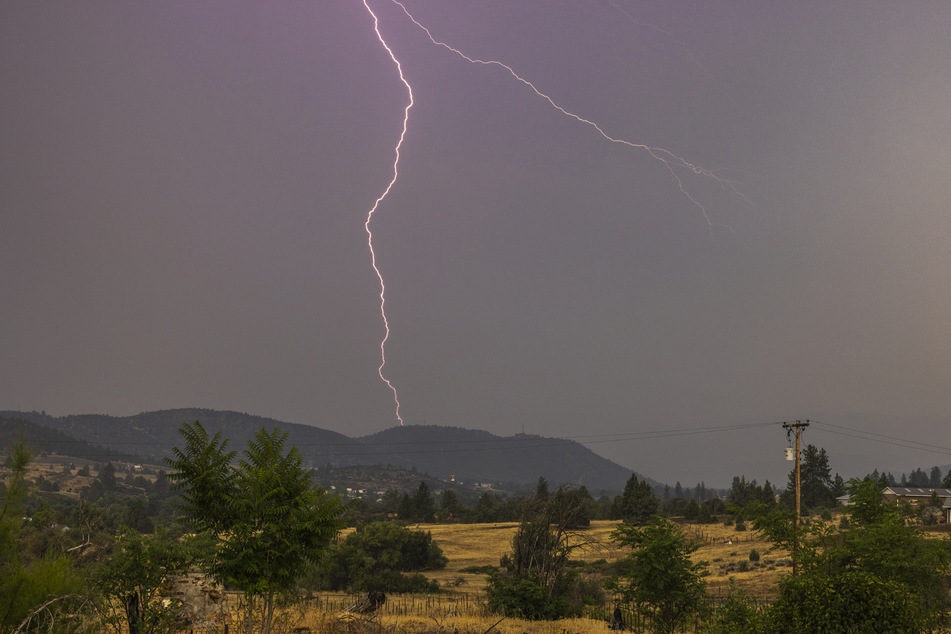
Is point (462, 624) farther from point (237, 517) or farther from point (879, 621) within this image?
point (879, 621)

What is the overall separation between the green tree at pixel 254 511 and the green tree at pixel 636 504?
70486 millimetres

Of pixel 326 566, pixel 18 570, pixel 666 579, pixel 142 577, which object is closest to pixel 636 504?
pixel 666 579

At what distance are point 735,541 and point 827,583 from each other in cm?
5651

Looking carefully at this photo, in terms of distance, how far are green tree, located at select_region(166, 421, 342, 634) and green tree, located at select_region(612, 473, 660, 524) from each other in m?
70.5

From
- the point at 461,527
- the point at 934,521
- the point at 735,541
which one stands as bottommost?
the point at 461,527

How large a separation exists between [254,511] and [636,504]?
74944 millimetres

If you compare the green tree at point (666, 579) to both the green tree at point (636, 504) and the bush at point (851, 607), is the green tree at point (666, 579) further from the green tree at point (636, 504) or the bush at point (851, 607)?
the green tree at point (636, 504)

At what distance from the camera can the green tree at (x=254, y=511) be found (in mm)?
12516

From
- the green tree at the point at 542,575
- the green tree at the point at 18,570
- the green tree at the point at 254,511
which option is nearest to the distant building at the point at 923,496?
the green tree at the point at 542,575

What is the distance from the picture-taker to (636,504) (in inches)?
3118

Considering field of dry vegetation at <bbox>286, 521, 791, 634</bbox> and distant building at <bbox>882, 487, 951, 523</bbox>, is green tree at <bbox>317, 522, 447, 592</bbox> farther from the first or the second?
distant building at <bbox>882, 487, 951, 523</bbox>

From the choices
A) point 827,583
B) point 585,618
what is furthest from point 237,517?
point 585,618

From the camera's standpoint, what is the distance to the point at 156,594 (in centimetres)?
1501

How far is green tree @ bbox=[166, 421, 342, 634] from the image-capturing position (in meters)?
12.5
